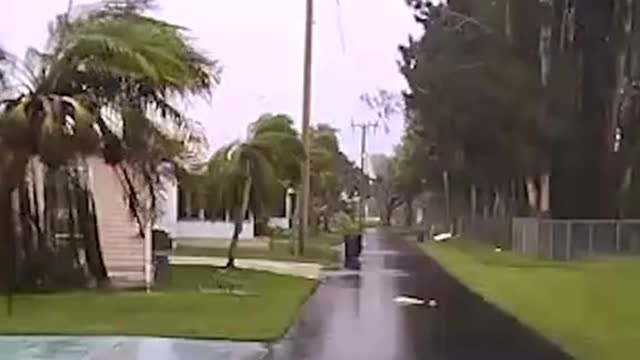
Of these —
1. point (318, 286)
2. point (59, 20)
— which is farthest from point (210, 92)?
point (318, 286)

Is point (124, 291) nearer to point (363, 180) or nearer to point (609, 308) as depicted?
point (609, 308)

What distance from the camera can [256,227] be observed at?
70188 mm

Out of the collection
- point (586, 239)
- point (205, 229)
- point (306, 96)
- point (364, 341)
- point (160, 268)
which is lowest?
point (364, 341)

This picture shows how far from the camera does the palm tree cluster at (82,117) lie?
81.5ft

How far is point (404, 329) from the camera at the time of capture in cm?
2073

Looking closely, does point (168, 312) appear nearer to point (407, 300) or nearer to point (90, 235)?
point (90, 235)

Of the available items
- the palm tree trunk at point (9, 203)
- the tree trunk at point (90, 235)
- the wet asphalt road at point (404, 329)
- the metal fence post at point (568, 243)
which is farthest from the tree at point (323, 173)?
the palm tree trunk at point (9, 203)

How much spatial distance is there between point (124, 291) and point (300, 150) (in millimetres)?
19220

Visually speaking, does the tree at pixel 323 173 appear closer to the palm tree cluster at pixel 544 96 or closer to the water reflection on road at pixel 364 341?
the palm tree cluster at pixel 544 96

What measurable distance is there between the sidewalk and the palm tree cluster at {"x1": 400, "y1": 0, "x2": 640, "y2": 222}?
11677mm

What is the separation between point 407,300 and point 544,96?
24098 millimetres

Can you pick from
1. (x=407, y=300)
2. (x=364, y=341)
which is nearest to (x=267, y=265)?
(x=407, y=300)

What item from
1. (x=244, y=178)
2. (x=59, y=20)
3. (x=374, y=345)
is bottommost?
(x=374, y=345)

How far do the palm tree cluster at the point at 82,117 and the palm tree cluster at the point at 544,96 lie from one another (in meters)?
22.0
